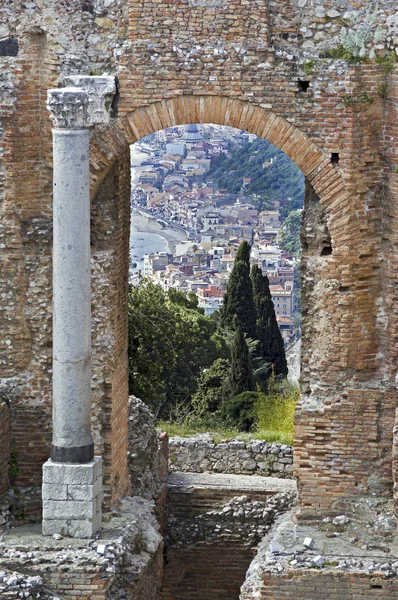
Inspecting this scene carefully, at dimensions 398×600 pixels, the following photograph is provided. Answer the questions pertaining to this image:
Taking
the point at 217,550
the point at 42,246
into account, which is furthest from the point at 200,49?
the point at 217,550

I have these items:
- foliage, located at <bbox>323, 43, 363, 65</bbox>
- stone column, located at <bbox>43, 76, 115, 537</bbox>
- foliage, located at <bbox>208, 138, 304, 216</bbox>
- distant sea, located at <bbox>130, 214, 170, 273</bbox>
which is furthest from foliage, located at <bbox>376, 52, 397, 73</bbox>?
foliage, located at <bbox>208, 138, 304, 216</bbox>

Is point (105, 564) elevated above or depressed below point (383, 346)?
below

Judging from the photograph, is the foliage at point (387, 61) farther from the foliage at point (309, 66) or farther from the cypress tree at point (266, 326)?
the cypress tree at point (266, 326)

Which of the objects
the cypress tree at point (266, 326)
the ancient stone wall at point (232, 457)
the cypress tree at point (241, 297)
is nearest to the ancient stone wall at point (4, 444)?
the ancient stone wall at point (232, 457)

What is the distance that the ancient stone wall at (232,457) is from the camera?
17766 mm

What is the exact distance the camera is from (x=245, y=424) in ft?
75.6

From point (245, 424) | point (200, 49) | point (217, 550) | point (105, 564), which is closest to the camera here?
point (105, 564)

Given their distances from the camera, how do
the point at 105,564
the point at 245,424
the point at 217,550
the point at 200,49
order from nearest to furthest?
the point at 105,564 < the point at 200,49 < the point at 217,550 < the point at 245,424

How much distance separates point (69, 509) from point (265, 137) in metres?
4.05

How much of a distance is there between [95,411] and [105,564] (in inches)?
73.5

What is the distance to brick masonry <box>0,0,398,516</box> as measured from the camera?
1364 cm

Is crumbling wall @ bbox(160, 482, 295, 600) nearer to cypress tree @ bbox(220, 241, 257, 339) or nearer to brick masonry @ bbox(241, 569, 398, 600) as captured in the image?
brick masonry @ bbox(241, 569, 398, 600)

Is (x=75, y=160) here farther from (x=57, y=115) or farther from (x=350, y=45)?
(x=350, y=45)

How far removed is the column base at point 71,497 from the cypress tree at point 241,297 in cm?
1861
